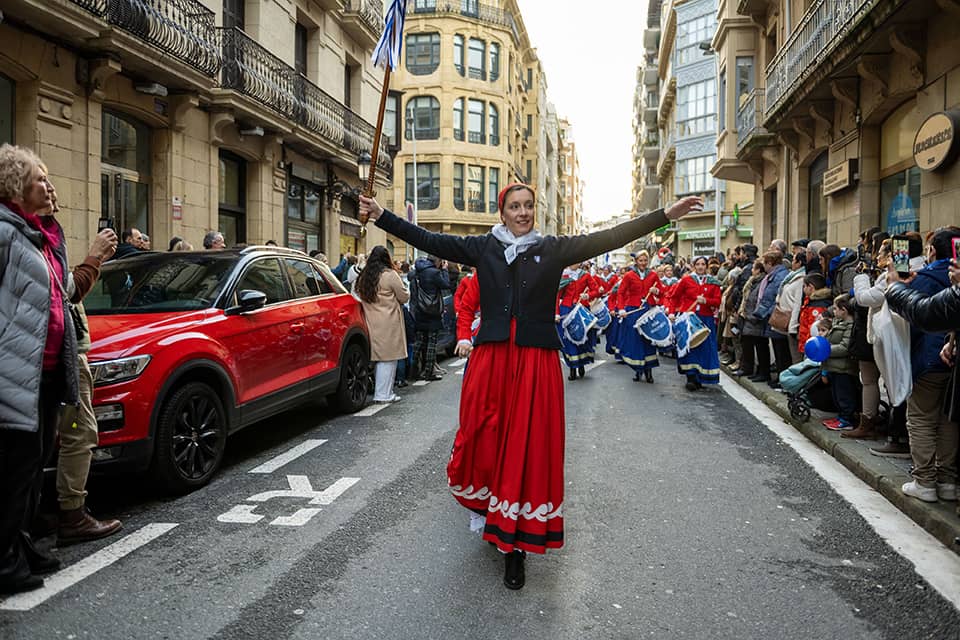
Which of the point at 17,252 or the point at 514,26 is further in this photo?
the point at 514,26

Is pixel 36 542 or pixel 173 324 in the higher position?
pixel 173 324

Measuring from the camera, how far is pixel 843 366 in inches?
283

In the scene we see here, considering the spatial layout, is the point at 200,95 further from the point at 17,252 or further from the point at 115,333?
the point at 17,252

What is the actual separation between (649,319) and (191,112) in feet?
30.8

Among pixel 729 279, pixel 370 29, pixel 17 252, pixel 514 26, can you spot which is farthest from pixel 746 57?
pixel 514 26

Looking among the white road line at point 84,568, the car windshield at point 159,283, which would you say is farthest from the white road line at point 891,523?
the car windshield at point 159,283

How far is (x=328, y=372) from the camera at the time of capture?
25.6ft

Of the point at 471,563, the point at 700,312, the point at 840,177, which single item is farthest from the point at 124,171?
Result: the point at 840,177

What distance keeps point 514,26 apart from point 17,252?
171 ft

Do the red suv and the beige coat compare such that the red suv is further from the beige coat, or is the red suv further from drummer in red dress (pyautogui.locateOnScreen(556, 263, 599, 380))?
drummer in red dress (pyautogui.locateOnScreen(556, 263, 599, 380))

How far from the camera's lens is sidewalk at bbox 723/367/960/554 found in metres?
4.52

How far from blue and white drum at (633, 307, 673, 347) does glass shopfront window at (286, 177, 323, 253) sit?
985cm

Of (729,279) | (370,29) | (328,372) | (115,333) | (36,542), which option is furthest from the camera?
(370,29)

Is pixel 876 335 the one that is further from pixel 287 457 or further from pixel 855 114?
pixel 855 114
